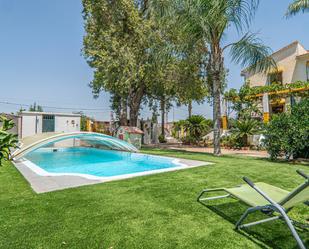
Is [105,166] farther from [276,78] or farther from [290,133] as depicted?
[276,78]

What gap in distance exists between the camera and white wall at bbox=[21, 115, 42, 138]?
2189cm

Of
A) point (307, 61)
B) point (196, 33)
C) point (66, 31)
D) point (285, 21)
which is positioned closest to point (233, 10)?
point (196, 33)

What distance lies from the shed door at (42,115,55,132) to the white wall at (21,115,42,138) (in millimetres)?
403

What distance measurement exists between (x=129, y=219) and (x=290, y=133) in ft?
30.4

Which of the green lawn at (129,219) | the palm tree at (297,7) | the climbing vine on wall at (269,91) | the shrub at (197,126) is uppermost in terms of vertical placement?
the palm tree at (297,7)

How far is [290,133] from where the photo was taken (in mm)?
10070

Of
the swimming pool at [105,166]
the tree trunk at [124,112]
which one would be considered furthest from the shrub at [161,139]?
the swimming pool at [105,166]

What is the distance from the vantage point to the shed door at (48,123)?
23.0 m

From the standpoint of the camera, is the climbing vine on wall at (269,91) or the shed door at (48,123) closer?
the climbing vine on wall at (269,91)

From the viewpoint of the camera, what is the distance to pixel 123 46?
17375 millimetres

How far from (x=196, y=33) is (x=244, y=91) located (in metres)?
10.1

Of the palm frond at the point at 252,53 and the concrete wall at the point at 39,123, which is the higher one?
the palm frond at the point at 252,53

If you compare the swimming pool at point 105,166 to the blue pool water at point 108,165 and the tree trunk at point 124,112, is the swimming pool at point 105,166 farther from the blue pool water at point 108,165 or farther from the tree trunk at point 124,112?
the tree trunk at point 124,112

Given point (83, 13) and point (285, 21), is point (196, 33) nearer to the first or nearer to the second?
point (285, 21)
